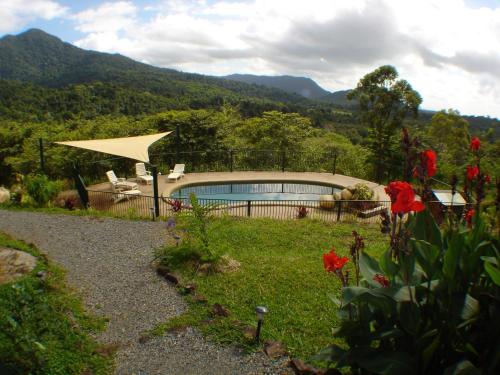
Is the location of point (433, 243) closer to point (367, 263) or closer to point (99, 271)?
point (367, 263)

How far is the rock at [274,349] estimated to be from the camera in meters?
3.71

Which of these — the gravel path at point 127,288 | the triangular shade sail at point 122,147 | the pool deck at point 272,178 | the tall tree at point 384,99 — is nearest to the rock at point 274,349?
the gravel path at point 127,288

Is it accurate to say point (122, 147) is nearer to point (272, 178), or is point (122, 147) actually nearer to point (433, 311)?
point (272, 178)

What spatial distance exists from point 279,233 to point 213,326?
153 inches

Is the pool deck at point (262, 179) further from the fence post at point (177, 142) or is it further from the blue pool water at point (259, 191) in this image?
the fence post at point (177, 142)

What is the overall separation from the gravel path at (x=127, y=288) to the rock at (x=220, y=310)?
1.31 ft

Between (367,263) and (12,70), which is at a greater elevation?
(12,70)

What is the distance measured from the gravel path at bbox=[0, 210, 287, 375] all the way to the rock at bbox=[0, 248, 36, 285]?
49 cm

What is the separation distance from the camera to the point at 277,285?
5.28 meters

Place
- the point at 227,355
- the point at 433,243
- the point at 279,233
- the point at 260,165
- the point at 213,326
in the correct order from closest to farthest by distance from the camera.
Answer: the point at 433,243
the point at 227,355
the point at 213,326
the point at 279,233
the point at 260,165

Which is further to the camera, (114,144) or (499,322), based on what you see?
(114,144)

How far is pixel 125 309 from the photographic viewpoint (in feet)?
15.2

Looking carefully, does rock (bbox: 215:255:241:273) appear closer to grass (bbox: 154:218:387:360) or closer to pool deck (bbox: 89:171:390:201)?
grass (bbox: 154:218:387:360)

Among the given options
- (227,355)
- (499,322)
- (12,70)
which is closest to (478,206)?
(499,322)
